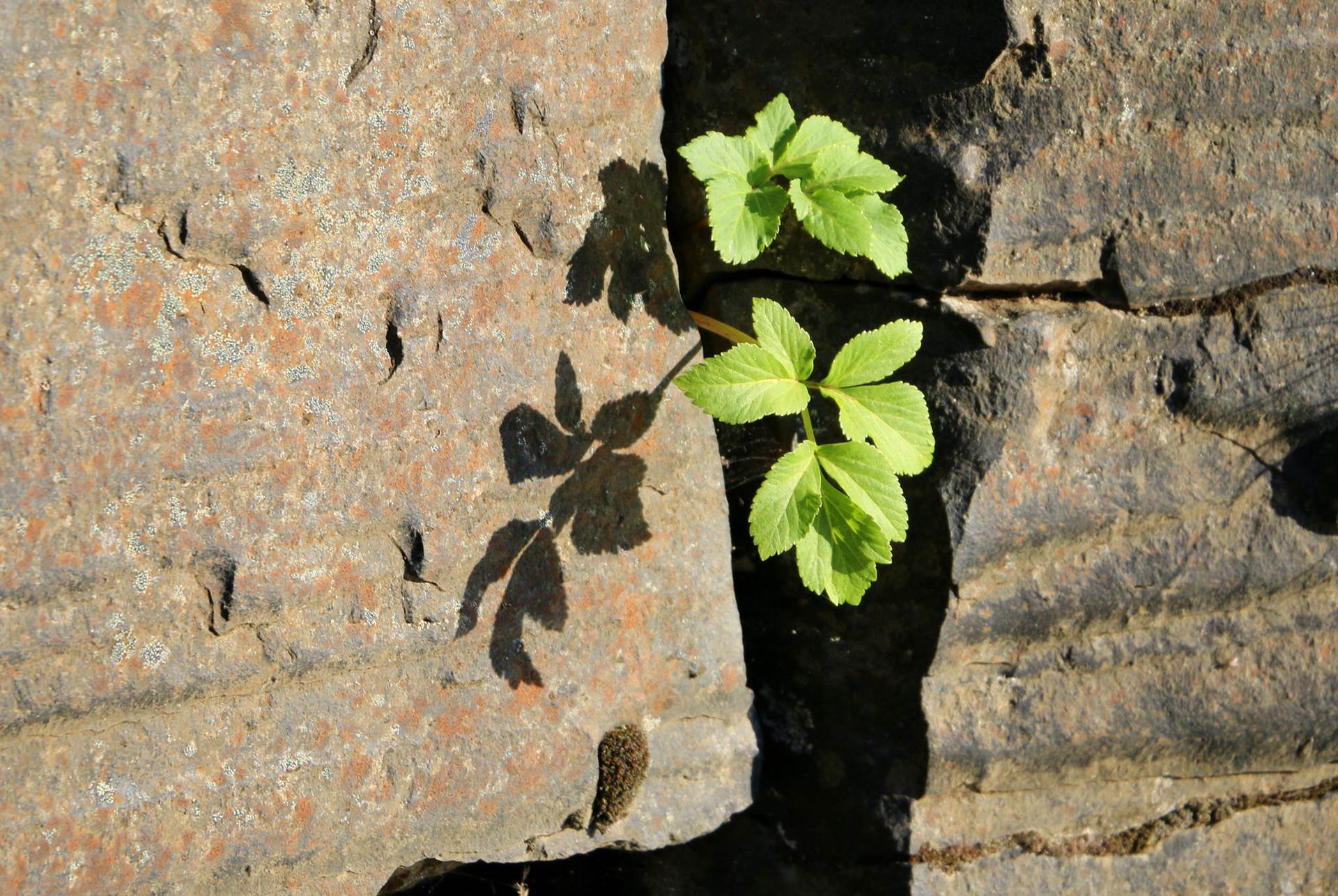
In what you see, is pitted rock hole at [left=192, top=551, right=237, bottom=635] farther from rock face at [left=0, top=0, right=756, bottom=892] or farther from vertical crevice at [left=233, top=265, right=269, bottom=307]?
vertical crevice at [left=233, top=265, right=269, bottom=307]

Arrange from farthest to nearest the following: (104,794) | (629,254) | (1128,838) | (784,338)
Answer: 1. (1128,838)
2. (629,254)
3. (784,338)
4. (104,794)

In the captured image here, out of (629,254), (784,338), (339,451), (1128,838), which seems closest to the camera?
(339,451)

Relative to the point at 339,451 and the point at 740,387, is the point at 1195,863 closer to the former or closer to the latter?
the point at 740,387

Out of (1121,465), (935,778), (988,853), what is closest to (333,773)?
(935,778)

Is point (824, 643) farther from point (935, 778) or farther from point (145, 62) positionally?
point (145, 62)

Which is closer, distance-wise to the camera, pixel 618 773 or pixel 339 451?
pixel 339 451

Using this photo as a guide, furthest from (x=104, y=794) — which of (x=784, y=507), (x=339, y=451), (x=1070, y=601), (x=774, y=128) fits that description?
(x=1070, y=601)

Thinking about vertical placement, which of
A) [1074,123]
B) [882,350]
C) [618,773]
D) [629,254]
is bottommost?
[618,773]
